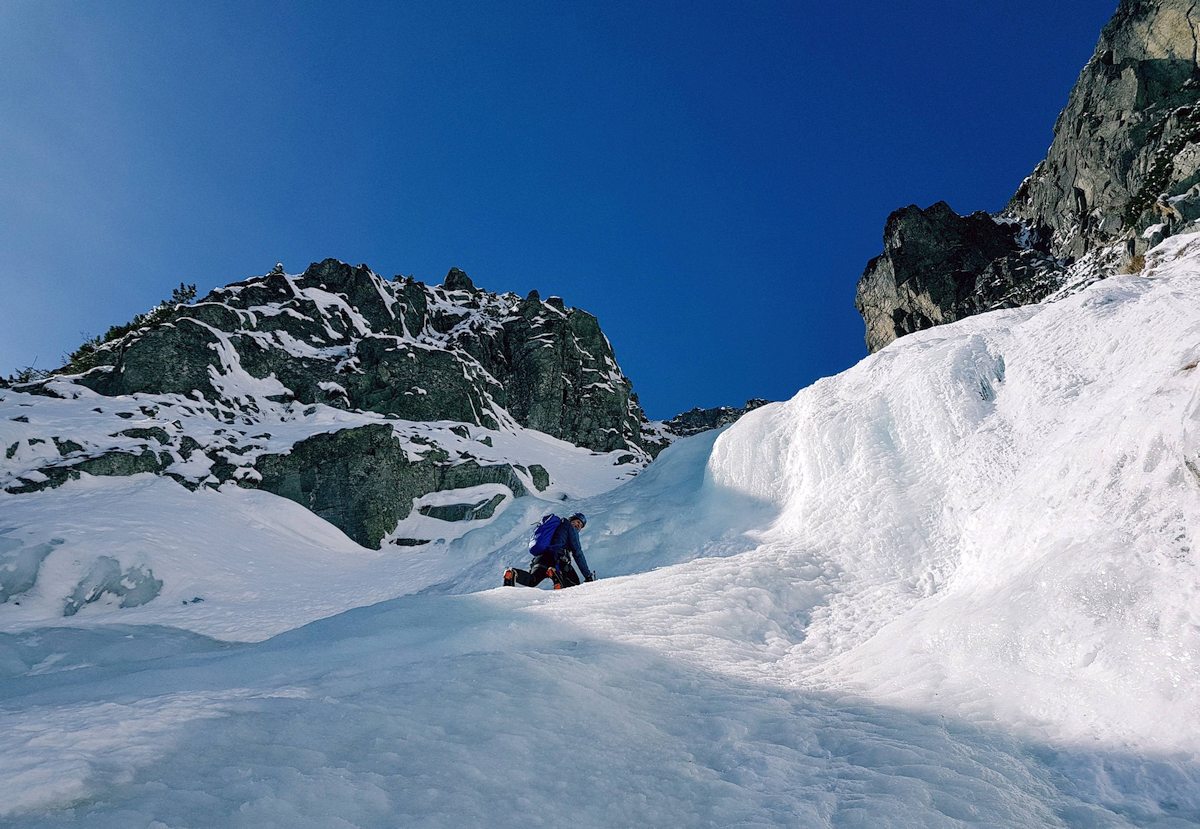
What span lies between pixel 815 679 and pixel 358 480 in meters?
23.9

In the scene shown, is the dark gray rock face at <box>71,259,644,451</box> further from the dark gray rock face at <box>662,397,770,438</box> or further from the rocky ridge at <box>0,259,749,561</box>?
the dark gray rock face at <box>662,397,770,438</box>

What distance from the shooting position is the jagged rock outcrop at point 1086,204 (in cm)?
3125

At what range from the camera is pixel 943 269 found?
45.1 m

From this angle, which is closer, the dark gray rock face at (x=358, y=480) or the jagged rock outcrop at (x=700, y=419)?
the dark gray rock face at (x=358, y=480)

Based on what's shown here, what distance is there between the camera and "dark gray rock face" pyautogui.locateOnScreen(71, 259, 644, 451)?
3122cm

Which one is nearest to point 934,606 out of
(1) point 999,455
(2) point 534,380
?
(1) point 999,455

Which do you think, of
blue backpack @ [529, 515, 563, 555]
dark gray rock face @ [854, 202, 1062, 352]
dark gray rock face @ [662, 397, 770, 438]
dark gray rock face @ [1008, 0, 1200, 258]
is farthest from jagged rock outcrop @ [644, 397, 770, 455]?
blue backpack @ [529, 515, 563, 555]

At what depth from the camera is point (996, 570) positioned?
5.68 m

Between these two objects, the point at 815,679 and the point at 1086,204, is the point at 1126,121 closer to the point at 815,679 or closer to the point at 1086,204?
the point at 1086,204

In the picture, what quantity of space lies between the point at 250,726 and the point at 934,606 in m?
5.72

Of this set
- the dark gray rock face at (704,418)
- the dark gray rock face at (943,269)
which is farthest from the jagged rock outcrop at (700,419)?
the dark gray rock face at (943,269)

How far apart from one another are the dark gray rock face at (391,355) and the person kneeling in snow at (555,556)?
93.7 ft

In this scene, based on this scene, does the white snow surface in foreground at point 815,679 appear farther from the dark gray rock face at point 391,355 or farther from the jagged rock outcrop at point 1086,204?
the dark gray rock face at point 391,355

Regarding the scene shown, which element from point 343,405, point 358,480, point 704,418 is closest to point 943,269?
point 704,418
